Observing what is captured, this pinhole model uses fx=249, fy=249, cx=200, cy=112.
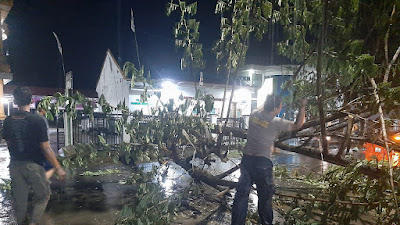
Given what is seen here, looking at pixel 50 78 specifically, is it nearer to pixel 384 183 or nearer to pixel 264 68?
pixel 264 68

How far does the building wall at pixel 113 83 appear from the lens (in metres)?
14.5

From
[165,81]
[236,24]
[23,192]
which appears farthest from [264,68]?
[23,192]

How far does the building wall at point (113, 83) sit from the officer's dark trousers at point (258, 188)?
38.7ft

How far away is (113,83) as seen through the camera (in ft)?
54.3

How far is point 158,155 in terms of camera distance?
14.9ft

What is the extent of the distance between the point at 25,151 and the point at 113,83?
14.4 meters

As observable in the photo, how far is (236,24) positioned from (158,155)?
266cm

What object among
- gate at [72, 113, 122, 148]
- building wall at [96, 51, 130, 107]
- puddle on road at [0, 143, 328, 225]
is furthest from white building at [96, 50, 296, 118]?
puddle on road at [0, 143, 328, 225]

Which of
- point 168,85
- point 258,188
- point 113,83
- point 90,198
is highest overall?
point 113,83

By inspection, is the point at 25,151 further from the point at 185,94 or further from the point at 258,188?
the point at 185,94

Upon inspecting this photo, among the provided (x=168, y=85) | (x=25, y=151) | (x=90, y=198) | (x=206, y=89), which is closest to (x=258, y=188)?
(x=25, y=151)

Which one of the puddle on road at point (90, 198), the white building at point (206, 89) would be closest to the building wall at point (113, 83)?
the white building at point (206, 89)

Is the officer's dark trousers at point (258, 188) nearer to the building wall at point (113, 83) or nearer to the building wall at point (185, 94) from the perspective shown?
the building wall at point (185, 94)

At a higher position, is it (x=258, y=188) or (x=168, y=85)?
(x=168, y=85)
